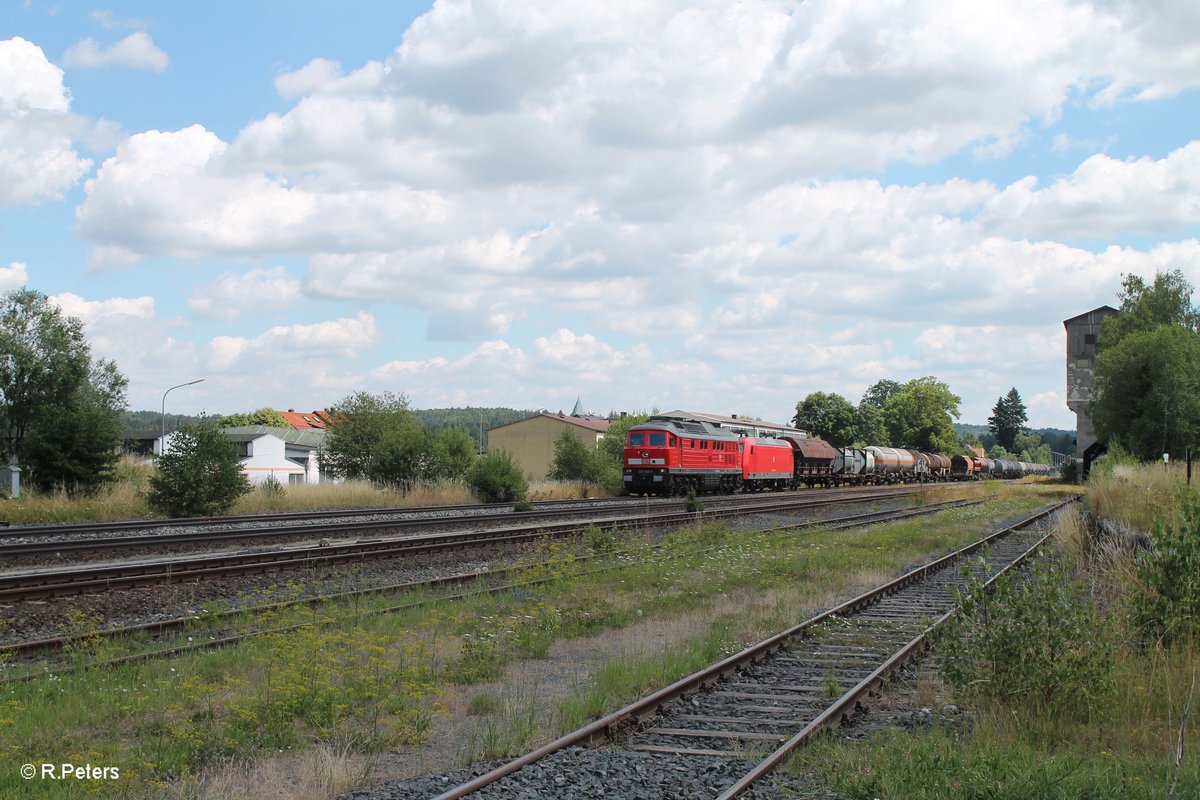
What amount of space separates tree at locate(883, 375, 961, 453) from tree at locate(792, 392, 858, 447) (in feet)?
22.4

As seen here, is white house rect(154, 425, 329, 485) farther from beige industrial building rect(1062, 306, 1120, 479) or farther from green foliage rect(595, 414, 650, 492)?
beige industrial building rect(1062, 306, 1120, 479)

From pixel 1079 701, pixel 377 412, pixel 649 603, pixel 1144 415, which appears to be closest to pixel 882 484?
pixel 1144 415

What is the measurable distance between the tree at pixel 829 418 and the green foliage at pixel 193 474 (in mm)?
107475

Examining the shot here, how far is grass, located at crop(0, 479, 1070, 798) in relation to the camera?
6.87 meters

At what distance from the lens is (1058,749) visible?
6527mm

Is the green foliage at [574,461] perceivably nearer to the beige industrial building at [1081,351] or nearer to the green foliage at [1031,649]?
the green foliage at [1031,649]

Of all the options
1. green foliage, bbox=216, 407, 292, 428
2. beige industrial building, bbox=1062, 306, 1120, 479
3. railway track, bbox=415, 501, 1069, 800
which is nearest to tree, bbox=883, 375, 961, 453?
beige industrial building, bbox=1062, 306, 1120, 479

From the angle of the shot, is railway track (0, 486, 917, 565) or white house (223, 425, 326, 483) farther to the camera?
white house (223, 425, 326, 483)

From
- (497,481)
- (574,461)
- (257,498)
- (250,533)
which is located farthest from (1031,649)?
(574,461)

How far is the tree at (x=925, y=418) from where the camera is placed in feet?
427

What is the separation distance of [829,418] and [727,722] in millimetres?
125039

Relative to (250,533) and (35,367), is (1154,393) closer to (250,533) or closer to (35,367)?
(250,533)

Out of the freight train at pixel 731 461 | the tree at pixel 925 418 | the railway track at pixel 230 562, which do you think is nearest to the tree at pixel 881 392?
the tree at pixel 925 418

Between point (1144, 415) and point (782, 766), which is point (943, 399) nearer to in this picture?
point (1144, 415)
